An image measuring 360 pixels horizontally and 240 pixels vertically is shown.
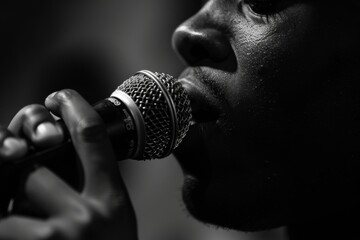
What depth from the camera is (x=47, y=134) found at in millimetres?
983

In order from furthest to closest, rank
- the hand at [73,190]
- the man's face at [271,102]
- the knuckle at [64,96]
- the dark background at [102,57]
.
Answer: the dark background at [102,57]
the man's face at [271,102]
the knuckle at [64,96]
the hand at [73,190]

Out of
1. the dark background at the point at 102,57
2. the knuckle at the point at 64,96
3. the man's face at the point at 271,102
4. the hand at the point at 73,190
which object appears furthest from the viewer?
the dark background at the point at 102,57

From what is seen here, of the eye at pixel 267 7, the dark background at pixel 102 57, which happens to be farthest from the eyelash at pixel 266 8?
the dark background at pixel 102 57

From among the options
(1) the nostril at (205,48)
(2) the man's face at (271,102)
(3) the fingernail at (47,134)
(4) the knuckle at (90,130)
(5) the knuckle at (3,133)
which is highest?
(5) the knuckle at (3,133)

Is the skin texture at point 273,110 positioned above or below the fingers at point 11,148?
below

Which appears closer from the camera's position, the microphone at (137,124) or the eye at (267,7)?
the microphone at (137,124)

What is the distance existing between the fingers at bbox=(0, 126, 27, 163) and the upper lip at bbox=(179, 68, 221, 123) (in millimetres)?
366

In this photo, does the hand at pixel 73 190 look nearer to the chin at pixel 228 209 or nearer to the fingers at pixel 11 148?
the fingers at pixel 11 148

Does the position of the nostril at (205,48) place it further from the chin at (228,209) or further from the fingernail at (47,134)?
the fingernail at (47,134)

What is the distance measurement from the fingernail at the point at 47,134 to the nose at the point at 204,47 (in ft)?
1.20

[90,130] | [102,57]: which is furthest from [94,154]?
[102,57]

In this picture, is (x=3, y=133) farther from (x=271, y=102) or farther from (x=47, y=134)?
(x=271, y=102)

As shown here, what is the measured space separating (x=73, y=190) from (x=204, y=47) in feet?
1.38

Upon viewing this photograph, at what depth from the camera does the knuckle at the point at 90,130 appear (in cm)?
101
